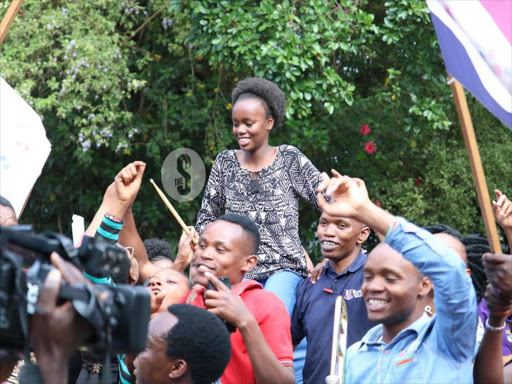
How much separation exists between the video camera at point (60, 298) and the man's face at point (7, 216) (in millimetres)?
2564

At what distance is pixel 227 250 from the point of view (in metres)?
4.93

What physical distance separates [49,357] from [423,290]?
6.59ft

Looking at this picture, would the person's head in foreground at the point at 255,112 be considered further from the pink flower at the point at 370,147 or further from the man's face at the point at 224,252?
the pink flower at the point at 370,147

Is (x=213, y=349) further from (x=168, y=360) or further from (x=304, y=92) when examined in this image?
(x=304, y=92)

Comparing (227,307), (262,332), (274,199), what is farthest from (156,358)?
(274,199)

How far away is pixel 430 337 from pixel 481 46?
4.49ft

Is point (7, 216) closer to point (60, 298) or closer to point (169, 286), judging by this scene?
point (169, 286)

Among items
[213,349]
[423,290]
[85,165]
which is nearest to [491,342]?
[423,290]

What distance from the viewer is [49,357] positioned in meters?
2.59

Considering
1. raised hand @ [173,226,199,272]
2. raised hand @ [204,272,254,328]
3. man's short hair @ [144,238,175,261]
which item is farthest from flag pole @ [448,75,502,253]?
man's short hair @ [144,238,175,261]

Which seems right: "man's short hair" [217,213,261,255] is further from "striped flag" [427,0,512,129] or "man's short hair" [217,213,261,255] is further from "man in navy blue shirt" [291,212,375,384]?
"striped flag" [427,0,512,129]

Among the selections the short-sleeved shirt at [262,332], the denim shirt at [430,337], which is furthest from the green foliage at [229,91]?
the denim shirt at [430,337]

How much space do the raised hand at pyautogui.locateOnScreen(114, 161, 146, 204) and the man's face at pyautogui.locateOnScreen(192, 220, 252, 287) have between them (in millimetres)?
455

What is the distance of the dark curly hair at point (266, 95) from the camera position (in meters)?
6.30
